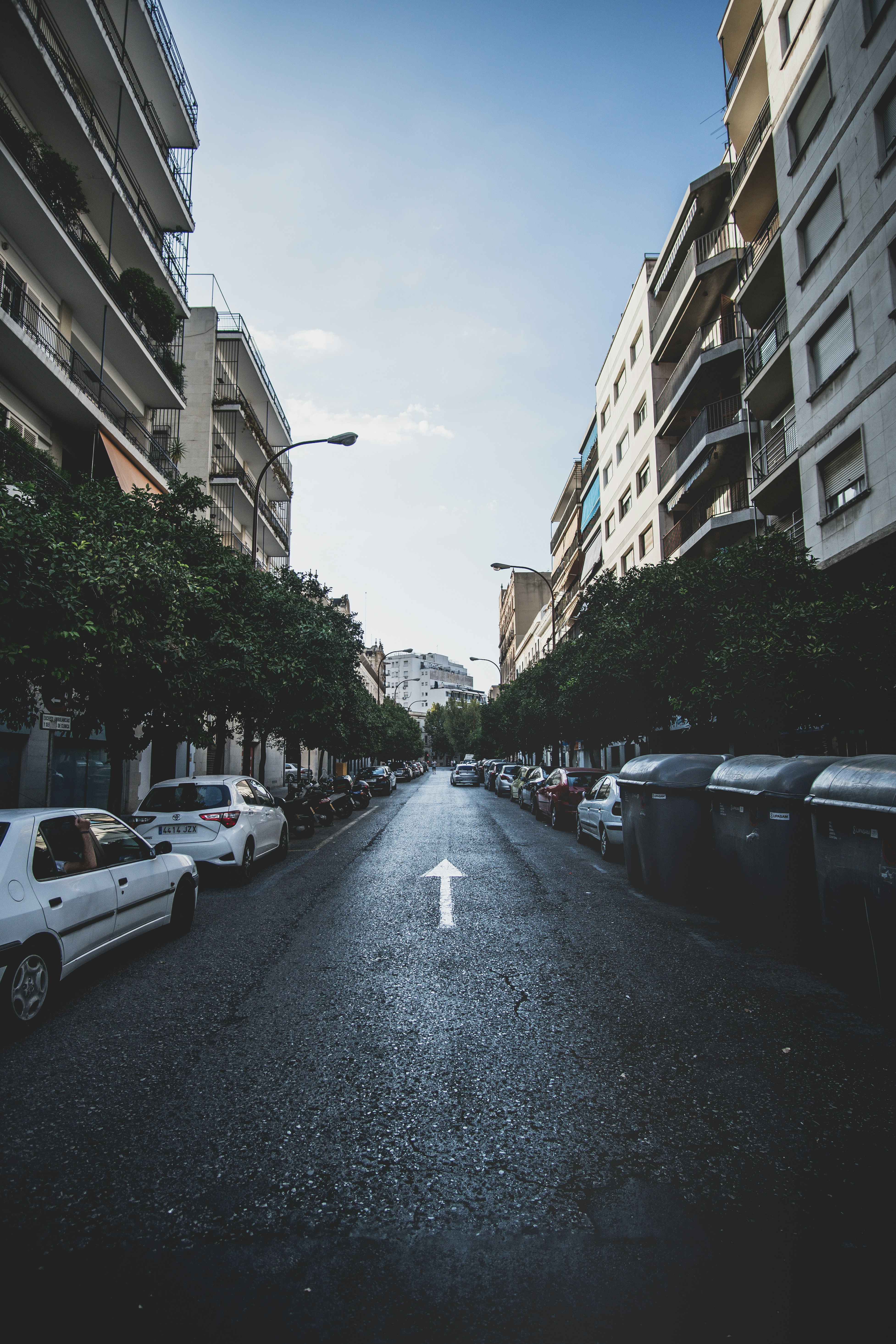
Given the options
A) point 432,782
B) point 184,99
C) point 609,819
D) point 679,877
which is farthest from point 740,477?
point 432,782

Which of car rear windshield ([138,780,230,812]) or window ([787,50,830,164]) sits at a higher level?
window ([787,50,830,164])

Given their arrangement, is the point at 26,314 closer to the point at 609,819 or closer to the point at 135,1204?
the point at 609,819

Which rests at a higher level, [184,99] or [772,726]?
[184,99]

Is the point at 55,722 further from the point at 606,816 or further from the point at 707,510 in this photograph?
the point at 707,510

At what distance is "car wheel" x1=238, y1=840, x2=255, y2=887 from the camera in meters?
10.2

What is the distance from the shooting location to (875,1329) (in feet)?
6.91

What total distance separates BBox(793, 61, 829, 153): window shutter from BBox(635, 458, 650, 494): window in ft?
47.9

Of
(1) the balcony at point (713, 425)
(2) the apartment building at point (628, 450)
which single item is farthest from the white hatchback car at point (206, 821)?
(2) the apartment building at point (628, 450)

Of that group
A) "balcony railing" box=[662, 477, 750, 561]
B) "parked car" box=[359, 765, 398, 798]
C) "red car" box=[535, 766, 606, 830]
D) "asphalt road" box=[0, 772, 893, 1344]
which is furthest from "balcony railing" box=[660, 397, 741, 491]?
"asphalt road" box=[0, 772, 893, 1344]

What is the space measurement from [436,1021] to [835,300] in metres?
17.4

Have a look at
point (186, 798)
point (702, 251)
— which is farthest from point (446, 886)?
point (702, 251)

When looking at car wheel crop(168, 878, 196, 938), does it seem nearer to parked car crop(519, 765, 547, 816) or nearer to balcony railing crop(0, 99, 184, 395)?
balcony railing crop(0, 99, 184, 395)

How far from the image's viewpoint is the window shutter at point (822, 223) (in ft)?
53.0

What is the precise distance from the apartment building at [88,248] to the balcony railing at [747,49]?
1621 cm
